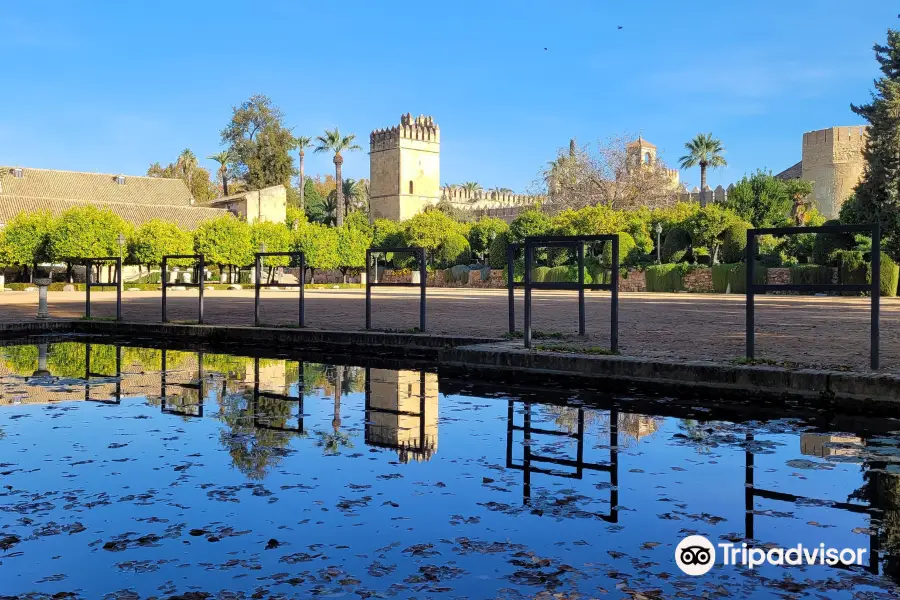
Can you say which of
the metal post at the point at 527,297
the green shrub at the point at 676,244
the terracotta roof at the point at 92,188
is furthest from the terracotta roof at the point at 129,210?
the metal post at the point at 527,297

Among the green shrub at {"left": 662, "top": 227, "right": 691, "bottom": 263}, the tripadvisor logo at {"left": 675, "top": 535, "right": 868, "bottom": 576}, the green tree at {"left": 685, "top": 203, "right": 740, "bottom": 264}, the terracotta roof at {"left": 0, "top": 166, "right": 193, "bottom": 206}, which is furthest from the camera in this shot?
the terracotta roof at {"left": 0, "top": 166, "right": 193, "bottom": 206}

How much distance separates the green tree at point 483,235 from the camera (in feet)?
211

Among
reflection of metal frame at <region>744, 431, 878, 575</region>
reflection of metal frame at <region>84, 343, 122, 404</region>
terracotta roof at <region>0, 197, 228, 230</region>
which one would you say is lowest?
reflection of metal frame at <region>84, 343, 122, 404</region>

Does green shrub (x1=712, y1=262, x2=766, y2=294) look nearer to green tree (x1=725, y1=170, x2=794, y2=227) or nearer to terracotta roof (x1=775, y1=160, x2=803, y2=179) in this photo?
green tree (x1=725, y1=170, x2=794, y2=227)

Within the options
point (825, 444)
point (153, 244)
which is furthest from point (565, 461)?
point (153, 244)

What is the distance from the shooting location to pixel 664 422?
5.77 meters

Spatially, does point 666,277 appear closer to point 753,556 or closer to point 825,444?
point 825,444

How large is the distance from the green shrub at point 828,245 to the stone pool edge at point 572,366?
30.3 metres

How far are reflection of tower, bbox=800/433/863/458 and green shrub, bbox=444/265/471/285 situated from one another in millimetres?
55364

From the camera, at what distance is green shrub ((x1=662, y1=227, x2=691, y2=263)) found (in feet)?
154

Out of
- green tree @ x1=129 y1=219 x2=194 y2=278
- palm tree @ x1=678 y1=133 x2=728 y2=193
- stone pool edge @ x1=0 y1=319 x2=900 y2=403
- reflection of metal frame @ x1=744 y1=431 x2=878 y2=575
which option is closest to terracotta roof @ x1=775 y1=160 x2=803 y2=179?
palm tree @ x1=678 y1=133 x2=728 y2=193

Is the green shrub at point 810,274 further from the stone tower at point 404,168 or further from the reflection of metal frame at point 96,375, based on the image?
the stone tower at point 404,168

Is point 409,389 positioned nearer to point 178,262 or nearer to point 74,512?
point 74,512

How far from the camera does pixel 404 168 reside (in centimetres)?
10200
